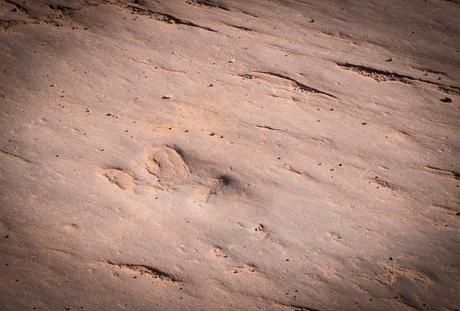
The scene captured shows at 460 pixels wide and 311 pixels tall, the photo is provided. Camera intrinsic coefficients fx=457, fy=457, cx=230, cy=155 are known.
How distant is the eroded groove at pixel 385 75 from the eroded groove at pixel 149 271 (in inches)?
70.6

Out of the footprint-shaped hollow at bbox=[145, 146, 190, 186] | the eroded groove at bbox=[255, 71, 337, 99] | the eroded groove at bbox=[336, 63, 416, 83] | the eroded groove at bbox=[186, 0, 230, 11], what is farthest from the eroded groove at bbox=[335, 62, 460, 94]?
the footprint-shaped hollow at bbox=[145, 146, 190, 186]

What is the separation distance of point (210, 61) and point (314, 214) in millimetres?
1246

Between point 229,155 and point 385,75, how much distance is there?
48.6 inches

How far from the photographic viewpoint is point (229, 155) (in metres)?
2.67

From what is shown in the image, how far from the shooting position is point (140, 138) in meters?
2.68

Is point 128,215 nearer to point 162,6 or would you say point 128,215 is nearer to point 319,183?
point 319,183

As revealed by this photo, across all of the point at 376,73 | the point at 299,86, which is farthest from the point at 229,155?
the point at 376,73

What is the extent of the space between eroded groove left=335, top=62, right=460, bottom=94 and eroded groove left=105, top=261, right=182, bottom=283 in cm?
179

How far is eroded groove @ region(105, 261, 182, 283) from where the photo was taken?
7.49 ft

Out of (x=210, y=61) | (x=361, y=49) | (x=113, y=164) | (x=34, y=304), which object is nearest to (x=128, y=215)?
(x=113, y=164)

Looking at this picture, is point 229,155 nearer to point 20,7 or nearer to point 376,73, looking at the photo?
point 376,73

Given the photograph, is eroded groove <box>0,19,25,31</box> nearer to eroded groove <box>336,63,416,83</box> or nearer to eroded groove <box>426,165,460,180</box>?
eroded groove <box>336,63,416,83</box>

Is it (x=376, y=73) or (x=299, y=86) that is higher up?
(x=376, y=73)

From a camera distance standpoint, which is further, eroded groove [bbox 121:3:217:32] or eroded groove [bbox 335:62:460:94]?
eroded groove [bbox 121:3:217:32]
